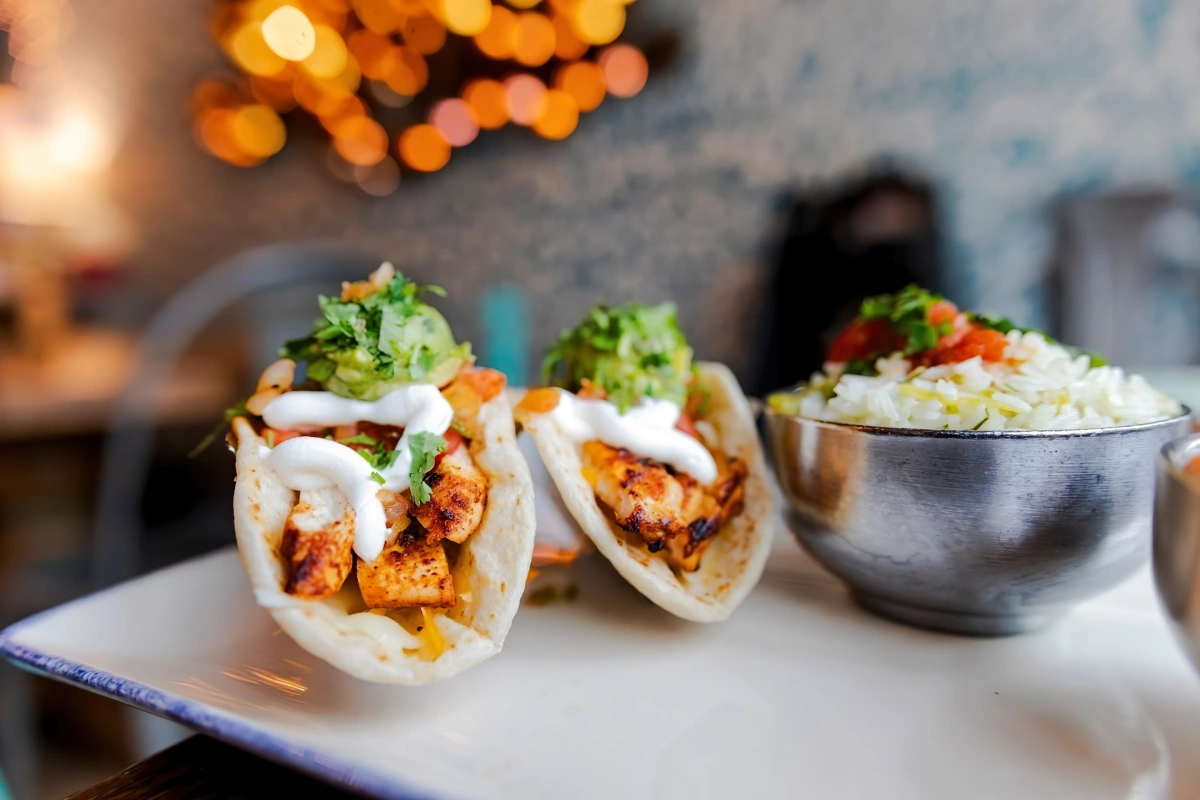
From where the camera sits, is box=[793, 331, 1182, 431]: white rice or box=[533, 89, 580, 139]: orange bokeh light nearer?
box=[793, 331, 1182, 431]: white rice

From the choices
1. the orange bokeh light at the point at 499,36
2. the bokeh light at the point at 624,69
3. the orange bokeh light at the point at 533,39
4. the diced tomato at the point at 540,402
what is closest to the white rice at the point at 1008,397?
the diced tomato at the point at 540,402

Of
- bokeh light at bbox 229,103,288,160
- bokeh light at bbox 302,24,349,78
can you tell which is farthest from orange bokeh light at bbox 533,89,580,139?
bokeh light at bbox 229,103,288,160

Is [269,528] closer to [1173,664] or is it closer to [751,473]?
[751,473]

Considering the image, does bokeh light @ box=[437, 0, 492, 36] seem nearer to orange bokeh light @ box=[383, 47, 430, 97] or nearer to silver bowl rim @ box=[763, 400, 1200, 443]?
orange bokeh light @ box=[383, 47, 430, 97]

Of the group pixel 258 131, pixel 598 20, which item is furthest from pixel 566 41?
pixel 258 131

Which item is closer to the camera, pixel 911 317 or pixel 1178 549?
pixel 1178 549

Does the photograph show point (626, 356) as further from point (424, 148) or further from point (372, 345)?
point (424, 148)
